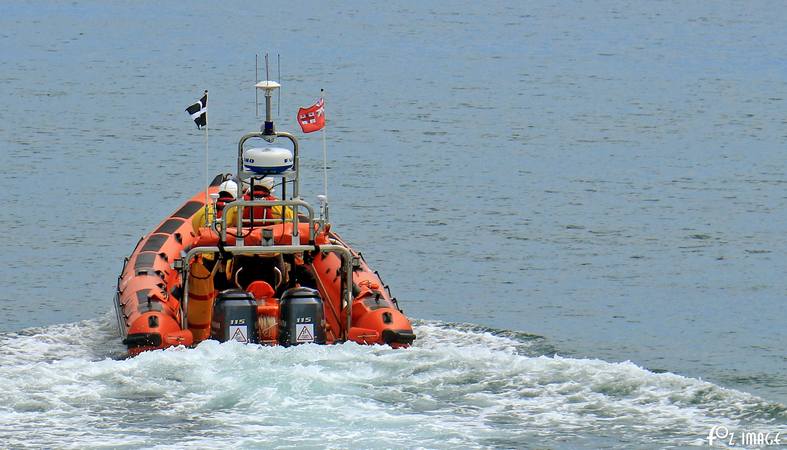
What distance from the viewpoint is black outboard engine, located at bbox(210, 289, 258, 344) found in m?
11.9

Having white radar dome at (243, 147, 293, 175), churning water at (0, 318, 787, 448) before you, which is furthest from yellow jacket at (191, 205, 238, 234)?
churning water at (0, 318, 787, 448)

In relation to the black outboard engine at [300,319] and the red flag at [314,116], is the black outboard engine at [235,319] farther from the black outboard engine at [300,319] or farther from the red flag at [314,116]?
the red flag at [314,116]

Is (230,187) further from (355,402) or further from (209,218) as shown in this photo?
(355,402)

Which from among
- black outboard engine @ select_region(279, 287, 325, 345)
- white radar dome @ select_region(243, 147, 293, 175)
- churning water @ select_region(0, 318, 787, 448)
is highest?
white radar dome @ select_region(243, 147, 293, 175)

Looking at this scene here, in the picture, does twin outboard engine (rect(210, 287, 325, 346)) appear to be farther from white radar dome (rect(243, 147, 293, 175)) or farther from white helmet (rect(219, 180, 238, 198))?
white helmet (rect(219, 180, 238, 198))

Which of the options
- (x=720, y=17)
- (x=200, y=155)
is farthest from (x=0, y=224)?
(x=720, y=17)

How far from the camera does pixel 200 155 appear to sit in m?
24.1

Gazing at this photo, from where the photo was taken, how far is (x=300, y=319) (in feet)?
39.3

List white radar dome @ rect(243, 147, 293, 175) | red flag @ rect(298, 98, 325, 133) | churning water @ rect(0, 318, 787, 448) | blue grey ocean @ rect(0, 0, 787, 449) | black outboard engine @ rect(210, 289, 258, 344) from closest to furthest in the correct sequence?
churning water @ rect(0, 318, 787, 448) < blue grey ocean @ rect(0, 0, 787, 449) < black outboard engine @ rect(210, 289, 258, 344) < white radar dome @ rect(243, 147, 293, 175) < red flag @ rect(298, 98, 325, 133)

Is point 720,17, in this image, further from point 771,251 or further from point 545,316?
point 545,316

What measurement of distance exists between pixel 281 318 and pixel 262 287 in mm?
709

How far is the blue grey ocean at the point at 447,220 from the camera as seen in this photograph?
1116 cm

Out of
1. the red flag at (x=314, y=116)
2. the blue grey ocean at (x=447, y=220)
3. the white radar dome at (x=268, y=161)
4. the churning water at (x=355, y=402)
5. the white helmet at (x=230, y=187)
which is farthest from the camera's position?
the white helmet at (x=230, y=187)

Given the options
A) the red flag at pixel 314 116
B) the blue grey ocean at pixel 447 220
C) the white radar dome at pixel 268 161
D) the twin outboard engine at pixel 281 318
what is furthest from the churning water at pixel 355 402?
the red flag at pixel 314 116
